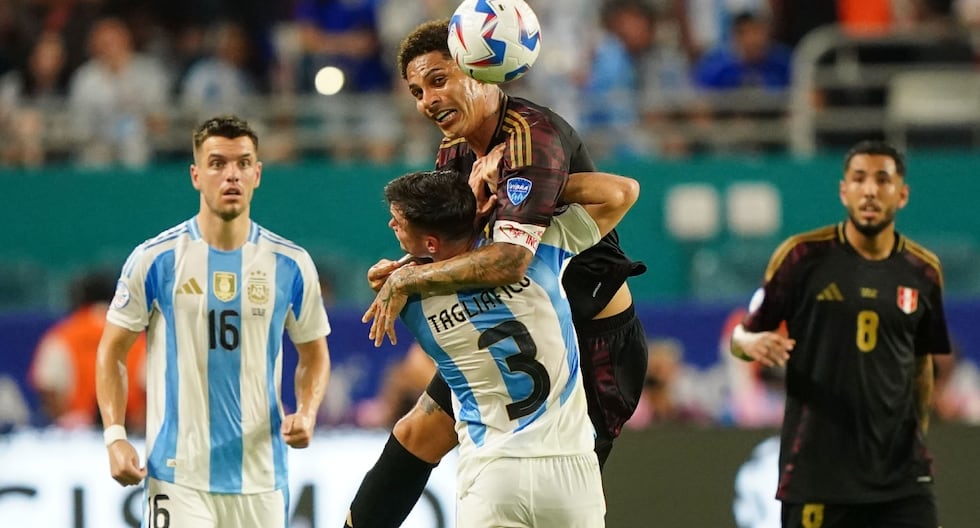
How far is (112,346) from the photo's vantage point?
21.4 ft

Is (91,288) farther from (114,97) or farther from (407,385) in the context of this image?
(407,385)

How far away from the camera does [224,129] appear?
22.0 feet

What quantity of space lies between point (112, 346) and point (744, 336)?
268 centimetres

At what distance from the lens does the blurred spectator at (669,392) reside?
10.4 metres

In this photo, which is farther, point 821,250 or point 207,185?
point 821,250

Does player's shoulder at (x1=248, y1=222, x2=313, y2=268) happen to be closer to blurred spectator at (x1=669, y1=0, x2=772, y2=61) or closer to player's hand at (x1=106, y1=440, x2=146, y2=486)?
player's hand at (x1=106, y1=440, x2=146, y2=486)

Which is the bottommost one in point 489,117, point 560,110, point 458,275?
point 458,275

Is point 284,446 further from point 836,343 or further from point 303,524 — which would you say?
point 836,343

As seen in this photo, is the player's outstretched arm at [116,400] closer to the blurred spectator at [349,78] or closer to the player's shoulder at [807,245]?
the player's shoulder at [807,245]

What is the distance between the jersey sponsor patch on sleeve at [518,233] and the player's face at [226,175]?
1.52m

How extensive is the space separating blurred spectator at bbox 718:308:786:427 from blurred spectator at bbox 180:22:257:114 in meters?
4.24

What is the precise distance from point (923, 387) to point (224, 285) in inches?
121

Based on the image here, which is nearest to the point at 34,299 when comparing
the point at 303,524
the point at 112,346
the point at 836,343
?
the point at 303,524

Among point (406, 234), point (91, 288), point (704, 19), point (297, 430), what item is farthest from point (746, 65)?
point (406, 234)
